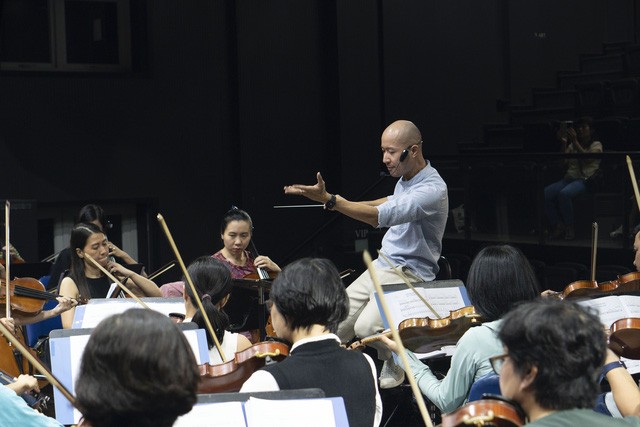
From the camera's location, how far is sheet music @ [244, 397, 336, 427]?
225cm

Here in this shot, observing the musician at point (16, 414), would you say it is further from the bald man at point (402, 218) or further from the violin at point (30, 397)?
the bald man at point (402, 218)

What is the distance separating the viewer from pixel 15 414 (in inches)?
98.2

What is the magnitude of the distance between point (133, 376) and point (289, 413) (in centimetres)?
63

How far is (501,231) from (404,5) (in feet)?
10.2

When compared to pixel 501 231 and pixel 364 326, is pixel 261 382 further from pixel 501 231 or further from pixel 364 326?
pixel 501 231

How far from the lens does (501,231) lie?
7.05 meters

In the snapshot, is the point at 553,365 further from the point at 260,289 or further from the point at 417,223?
the point at 260,289

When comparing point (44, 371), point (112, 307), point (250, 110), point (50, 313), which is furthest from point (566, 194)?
point (44, 371)

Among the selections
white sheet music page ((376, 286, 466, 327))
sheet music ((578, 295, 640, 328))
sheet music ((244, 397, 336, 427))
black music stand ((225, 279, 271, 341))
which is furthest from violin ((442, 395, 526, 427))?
black music stand ((225, 279, 271, 341))

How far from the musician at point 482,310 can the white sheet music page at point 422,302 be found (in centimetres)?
76

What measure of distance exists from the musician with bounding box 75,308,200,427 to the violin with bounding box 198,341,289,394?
1.04m

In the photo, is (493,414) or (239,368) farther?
(239,368)

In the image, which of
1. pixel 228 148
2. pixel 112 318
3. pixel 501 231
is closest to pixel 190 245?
pixel 228 148

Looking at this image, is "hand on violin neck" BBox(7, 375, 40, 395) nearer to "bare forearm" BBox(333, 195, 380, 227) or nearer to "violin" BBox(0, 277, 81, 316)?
"violin" BBox(0, 277, 81, 316)
